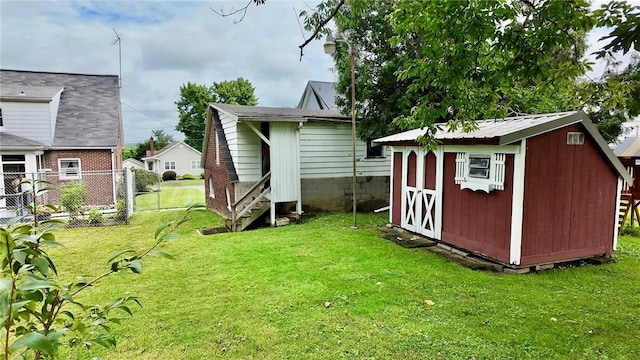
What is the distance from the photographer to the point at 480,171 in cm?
606

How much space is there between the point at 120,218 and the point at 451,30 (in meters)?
11.1

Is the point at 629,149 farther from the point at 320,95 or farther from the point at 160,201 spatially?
the point at 160,201

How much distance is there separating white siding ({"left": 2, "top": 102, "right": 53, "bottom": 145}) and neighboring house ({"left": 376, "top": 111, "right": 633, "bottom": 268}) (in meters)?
15.9

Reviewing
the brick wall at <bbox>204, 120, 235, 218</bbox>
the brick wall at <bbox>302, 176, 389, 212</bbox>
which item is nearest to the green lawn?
the brick wall at <bbox>204, 120, 235, 218</bbox>

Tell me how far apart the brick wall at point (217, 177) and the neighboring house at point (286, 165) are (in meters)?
0.04

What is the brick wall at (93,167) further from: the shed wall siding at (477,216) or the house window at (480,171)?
the house window at (480,171)

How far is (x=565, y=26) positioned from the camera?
10.7ft

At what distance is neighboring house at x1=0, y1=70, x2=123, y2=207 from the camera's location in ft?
44.2

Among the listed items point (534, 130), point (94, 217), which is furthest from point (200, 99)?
point (534, 130)

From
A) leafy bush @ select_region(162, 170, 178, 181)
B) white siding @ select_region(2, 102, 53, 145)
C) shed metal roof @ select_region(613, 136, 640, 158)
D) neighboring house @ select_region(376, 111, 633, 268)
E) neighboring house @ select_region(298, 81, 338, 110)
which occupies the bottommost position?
leafy bush @ select_region(162, 170, 178, 181)

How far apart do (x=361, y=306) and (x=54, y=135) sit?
16047 mm

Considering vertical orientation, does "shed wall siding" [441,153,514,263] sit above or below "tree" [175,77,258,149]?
below

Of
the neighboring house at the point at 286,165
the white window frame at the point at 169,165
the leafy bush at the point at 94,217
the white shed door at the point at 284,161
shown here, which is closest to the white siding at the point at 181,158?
the white window frame at the point at 169,165

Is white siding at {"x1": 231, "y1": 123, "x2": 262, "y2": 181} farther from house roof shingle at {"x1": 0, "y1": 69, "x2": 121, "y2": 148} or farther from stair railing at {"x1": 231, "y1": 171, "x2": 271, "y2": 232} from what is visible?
house roof shingle at {"x1": 0, "y1": 69, "x2": 121, "y2": 148}
